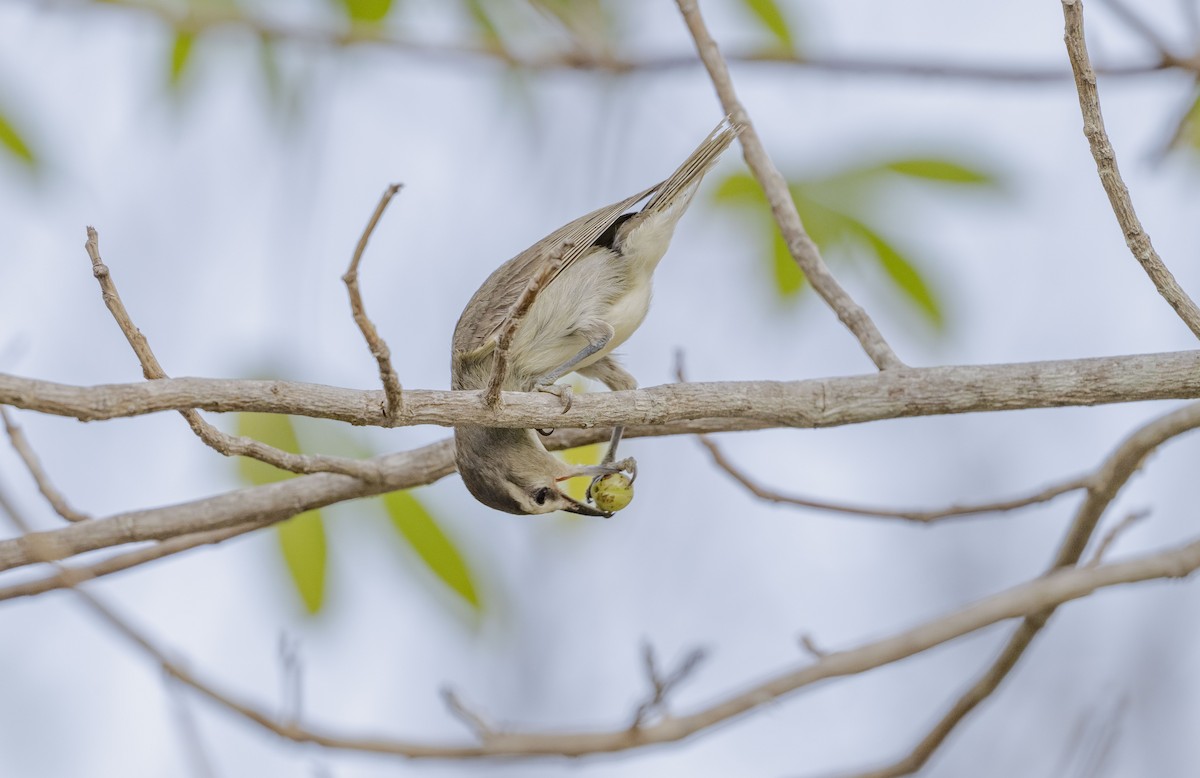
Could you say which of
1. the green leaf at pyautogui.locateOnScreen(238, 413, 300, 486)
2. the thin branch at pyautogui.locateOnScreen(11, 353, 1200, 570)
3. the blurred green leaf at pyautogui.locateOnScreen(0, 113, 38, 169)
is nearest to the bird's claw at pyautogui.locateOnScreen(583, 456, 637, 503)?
the thin branch at pyautogui.locateOnScreen(11, 353, 1200, 570)

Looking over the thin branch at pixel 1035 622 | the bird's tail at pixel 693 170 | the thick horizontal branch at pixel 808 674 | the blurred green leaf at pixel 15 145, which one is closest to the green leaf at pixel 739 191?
the bird's tail at pixel 693 170

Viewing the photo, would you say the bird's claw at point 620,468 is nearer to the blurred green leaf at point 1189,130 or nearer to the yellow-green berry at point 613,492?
the yellow-green berry at point 613,492

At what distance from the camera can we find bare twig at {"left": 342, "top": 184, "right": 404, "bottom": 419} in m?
2.03

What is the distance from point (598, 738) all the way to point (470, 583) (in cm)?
66

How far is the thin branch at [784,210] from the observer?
127 inches

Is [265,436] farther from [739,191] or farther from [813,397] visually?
[739,191]

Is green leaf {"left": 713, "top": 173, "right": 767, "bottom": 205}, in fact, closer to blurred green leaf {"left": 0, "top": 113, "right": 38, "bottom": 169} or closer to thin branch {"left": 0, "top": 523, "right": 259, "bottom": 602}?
thin branch {"left": 0, "top": 523, "right": 259, "bottom": 602}

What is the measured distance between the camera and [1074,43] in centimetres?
244

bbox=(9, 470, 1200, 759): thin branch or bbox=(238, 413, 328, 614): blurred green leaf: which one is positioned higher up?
bbox=(238, 413, 328, 614): blurred green leaf

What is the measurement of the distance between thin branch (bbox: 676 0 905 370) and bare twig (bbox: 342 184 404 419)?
1371mm

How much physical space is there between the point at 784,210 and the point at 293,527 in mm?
1785

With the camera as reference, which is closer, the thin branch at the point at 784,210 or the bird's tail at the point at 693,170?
the thin branch at the point at 784,210

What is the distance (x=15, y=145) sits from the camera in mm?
3402

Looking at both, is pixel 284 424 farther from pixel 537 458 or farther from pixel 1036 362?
pixel 1036 362
